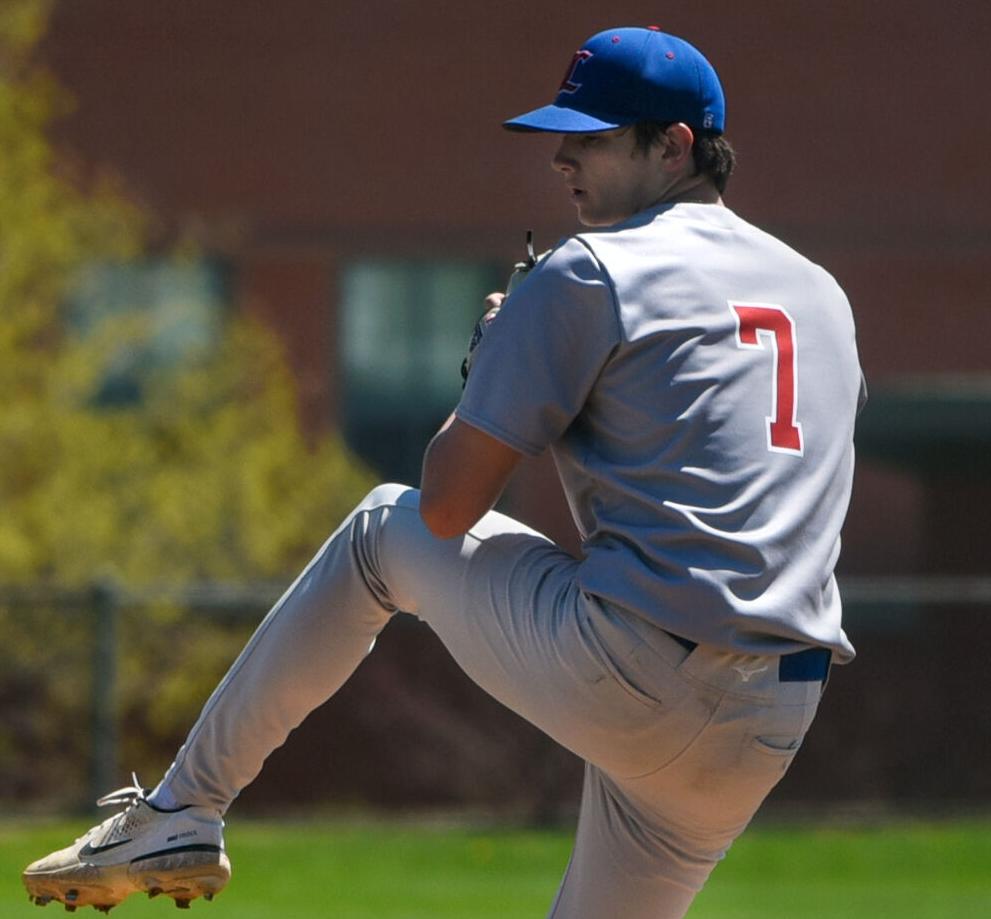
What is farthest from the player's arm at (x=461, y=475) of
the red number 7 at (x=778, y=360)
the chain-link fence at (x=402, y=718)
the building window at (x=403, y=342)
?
the building window at (x=403, y=342)

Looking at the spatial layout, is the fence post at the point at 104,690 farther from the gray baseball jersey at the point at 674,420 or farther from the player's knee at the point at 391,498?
the gray baseball jersey at the point at 674,420

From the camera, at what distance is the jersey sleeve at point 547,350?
4.01 metres

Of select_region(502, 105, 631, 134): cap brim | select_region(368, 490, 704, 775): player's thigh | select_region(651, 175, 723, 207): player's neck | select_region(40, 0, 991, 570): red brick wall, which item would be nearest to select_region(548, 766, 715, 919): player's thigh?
select_region(368, 490, 704, 775): player's thigh

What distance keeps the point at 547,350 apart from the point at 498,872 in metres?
9.33

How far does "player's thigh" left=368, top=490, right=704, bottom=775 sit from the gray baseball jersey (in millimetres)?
117

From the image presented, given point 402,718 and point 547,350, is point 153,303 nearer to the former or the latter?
point 402,718

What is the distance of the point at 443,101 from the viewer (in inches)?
974

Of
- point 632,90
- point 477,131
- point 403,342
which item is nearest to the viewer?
point 632,90

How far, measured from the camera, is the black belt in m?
4.15

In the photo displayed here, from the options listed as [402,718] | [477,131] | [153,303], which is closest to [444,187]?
[477,131]

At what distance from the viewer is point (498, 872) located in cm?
1295

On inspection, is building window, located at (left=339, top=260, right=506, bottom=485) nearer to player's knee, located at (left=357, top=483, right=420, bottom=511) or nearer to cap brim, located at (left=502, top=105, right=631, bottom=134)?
player's knee, located at (left=357, top=483, right=420, bottom=511)

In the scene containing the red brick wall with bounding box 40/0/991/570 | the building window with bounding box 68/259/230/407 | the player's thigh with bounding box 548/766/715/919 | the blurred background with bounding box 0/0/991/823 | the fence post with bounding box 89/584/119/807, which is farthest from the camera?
the red brick wall with bounding box 40/0/991/570

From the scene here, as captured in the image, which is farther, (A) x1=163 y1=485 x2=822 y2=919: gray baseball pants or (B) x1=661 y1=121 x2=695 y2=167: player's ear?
(B) x1=661 y1=121 x2=695 y2=167: player's ear
